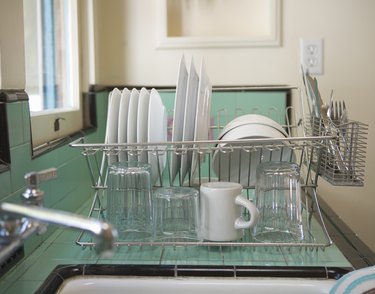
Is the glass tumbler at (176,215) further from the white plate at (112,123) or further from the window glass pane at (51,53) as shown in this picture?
the window glass pane at (51,53)

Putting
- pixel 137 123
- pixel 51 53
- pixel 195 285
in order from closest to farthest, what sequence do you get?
1. pixel 195 285
2. pixel 137 123
3. pixel 51 53

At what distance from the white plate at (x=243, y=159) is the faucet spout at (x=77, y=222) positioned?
0.63m

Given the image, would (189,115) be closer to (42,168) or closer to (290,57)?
(42,168)

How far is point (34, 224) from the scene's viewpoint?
0.47 meters

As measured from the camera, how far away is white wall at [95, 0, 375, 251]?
1560 mm

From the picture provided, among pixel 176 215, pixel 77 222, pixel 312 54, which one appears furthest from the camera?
pixel 312 54

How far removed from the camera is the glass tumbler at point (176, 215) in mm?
887

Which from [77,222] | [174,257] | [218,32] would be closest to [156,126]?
[174,257]

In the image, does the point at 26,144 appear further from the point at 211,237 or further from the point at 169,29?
the point at 169,29

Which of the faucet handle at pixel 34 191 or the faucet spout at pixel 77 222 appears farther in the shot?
the faucet handle at pixel 34 191

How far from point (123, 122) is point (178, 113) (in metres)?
0.13

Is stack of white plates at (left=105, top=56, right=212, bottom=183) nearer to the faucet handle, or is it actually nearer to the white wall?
the faucet handle

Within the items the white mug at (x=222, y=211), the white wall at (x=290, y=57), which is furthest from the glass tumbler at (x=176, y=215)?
the white wall at (x=290, y=57)

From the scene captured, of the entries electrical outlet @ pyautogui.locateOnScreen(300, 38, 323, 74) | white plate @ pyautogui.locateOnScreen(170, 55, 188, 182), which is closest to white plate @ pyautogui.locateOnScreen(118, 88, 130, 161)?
white plate @ pyautogui.locateOnScreen(170, 55, 188, 182)
